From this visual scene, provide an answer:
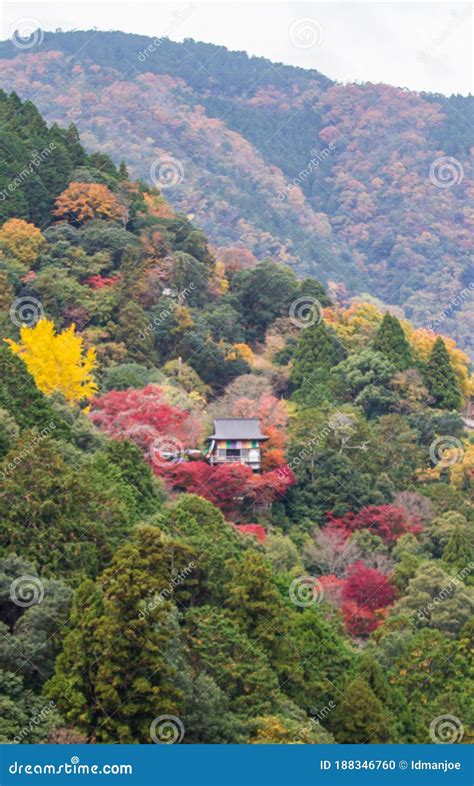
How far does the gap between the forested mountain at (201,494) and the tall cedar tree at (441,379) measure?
0.39 ft

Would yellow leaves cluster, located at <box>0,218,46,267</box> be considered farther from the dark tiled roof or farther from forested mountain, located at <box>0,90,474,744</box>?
the dark tiled roof

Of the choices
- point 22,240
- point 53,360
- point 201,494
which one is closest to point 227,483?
point 201,494

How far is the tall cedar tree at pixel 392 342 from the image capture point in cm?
5772

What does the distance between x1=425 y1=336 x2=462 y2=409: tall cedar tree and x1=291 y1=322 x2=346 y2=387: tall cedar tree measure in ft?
→ 11.1

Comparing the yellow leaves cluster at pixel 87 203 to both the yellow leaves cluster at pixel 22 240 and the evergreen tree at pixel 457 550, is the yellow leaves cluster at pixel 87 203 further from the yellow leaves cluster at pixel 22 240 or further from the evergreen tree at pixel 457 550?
the evergreen tree at pixel 457 550

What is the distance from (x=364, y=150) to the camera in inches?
6471

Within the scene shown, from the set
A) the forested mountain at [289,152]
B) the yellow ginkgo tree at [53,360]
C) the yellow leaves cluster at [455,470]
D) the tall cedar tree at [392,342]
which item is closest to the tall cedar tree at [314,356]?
the tall cedar tree at [392,342]

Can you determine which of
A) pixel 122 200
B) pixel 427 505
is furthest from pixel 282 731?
pixel 122 200

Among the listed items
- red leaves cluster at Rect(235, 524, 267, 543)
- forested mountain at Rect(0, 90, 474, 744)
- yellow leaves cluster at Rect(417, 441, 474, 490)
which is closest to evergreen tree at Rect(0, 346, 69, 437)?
forested mountain at Rect(0, 90, 474, 744)

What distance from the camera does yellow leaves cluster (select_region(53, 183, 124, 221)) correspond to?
6297 centimetres

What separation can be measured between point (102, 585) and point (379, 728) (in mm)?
7088

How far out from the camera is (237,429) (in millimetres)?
50281

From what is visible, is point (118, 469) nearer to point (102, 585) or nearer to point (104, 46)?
point (102, 585)

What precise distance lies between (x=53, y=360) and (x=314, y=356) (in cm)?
1232
